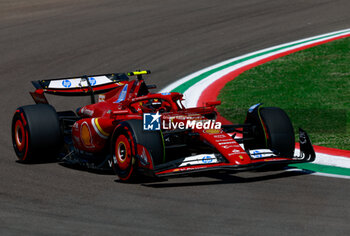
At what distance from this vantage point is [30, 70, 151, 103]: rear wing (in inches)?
416

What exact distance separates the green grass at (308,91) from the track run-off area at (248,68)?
11.0 inches

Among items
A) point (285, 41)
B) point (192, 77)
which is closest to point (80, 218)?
point (192, 77)

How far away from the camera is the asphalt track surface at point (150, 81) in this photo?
664 cm

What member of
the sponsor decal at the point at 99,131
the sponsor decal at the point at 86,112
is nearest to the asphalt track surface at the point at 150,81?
the sponsor decal at the point at 99,131

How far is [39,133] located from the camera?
9.36 meters

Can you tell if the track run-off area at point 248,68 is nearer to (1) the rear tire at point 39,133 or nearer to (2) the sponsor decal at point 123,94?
(2) the sponsor decal at point 123,94

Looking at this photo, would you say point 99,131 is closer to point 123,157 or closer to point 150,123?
point 123,157

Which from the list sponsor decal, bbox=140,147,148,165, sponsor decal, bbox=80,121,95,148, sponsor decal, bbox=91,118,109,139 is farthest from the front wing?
sponsor decal, bbox=80,121,95,148

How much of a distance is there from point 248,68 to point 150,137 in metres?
8.12

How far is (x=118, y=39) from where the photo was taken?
19.4m

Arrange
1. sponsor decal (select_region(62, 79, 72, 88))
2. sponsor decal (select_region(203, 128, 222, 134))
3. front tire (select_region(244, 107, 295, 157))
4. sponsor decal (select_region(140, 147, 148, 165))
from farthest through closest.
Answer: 1. sponsor decal (select_region(62, 79, 72, 88))
2. front tire (select_region(244, 107, 295, 157))
3. sponsor decal (select_region(203, 128, 222, 134))
4. sponsor decal (select_region(140, 147, 148, 165))

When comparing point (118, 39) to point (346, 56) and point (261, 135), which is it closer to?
point (346, 56)

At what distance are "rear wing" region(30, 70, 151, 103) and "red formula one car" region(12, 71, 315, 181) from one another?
0.27 m

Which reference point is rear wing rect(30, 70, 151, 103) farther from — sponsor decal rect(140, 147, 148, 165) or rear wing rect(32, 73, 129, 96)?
sponsor decal rect(140, 147, 148, 165)
